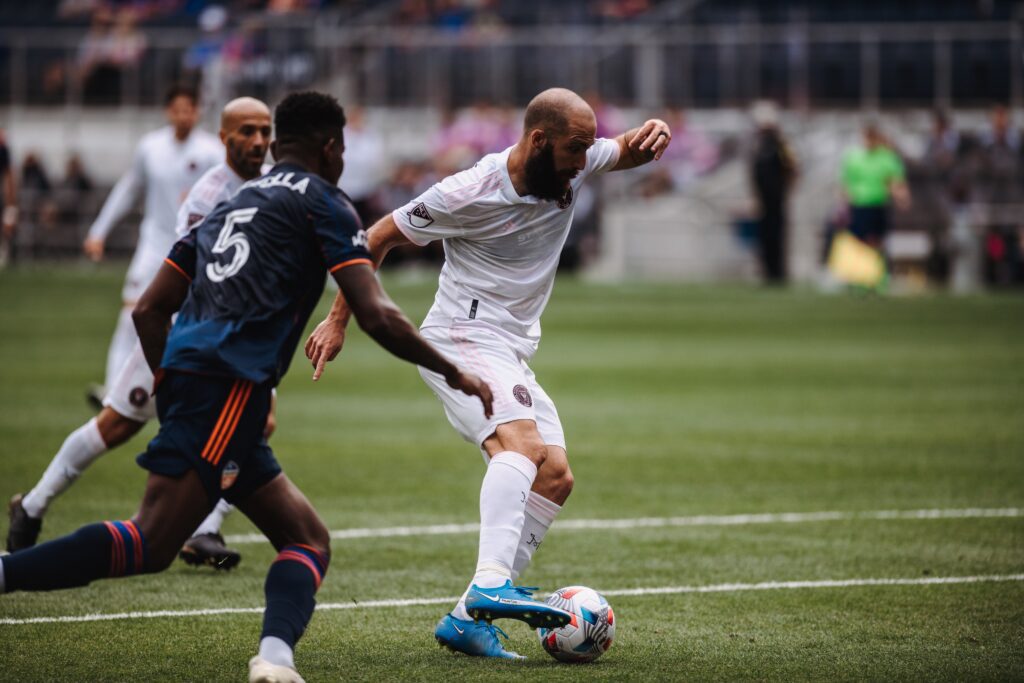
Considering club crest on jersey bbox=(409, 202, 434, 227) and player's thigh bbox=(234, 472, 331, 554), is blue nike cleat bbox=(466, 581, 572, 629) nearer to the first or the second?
player's thigh bbox=(234, 472, 331, 554)

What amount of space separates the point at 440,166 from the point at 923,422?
63.1 ft

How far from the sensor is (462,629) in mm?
6125

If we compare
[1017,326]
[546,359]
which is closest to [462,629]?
[546,359]

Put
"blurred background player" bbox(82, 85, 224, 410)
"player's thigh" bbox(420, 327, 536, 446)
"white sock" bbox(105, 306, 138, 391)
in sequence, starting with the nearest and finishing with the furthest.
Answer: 1. "player's thigh" bbox(420, 327, 536, 446)
2. "white sock" bbox(105, 306, 138, 391)
3. "blurred background player" bbox(82, 85, 224, 410)

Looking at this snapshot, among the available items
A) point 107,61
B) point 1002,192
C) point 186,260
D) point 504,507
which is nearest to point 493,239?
point 504,507

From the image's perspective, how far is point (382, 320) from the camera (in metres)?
5.16

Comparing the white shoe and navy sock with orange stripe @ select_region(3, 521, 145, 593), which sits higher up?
navy sock with orange stripe @ select_region(3, 521, 145, 593)

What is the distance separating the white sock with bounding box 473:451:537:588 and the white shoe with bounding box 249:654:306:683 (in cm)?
104

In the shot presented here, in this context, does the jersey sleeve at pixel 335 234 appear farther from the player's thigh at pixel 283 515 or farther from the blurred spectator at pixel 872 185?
the blurred spectator at pixel 872 185

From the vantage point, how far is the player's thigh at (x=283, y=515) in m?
5.41

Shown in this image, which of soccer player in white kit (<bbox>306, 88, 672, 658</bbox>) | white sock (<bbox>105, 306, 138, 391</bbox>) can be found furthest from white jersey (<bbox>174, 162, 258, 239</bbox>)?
white sock (<bbox>105, 306, 138, 391</bbox>)

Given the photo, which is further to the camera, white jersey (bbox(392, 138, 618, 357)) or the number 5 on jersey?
white jersey (bbox(392, 138, 618, 357))

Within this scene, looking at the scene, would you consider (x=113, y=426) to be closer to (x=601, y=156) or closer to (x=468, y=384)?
(x=601, y=156)

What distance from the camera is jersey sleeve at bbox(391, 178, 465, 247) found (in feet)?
21.0
